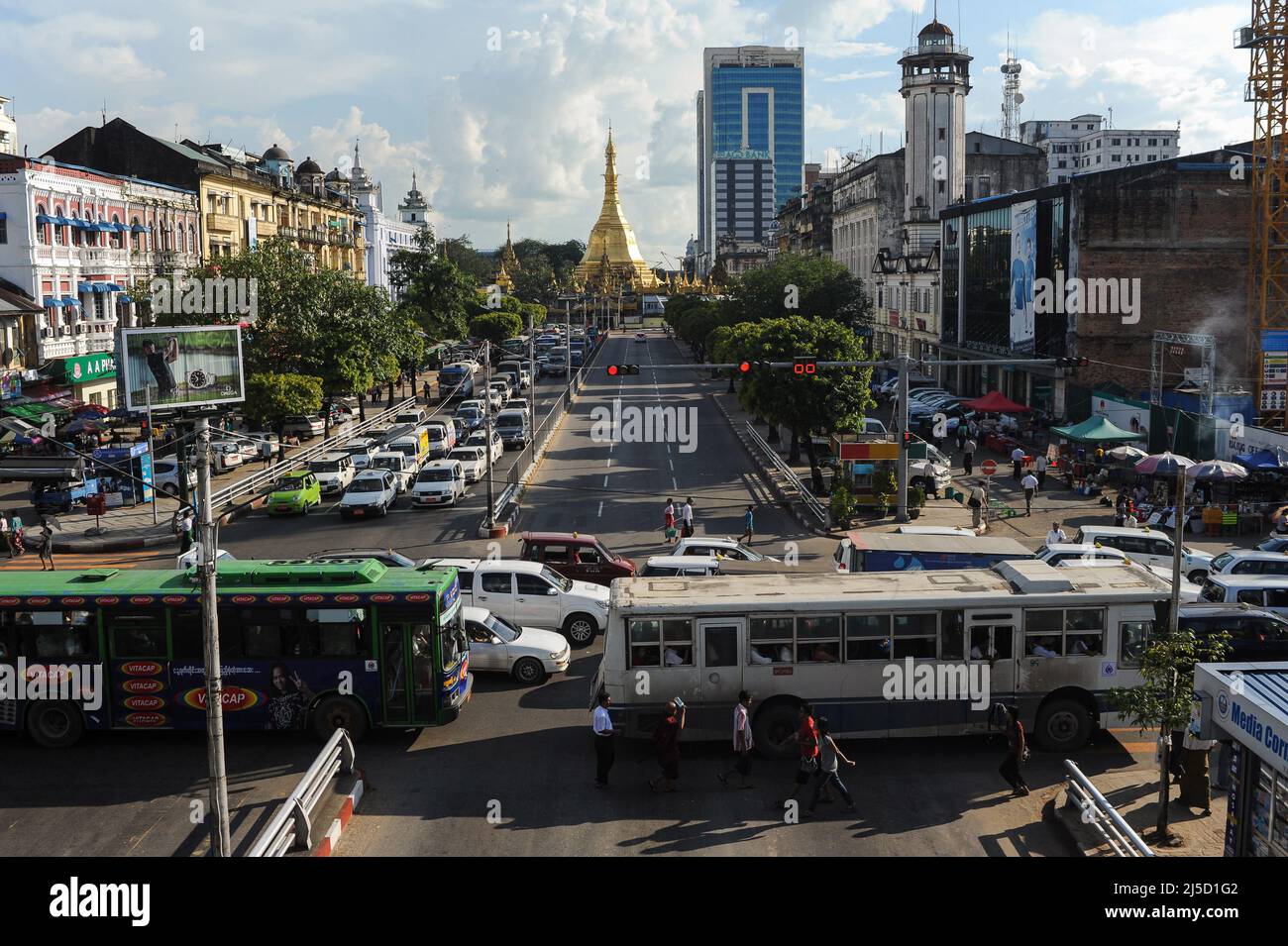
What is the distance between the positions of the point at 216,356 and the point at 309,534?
32.5ft

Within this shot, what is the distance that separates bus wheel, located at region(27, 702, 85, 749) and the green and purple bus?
28 millimetres

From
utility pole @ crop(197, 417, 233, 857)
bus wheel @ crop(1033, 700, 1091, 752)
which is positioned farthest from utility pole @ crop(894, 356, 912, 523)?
utility pole @ crop(197, 417, 233, 857)

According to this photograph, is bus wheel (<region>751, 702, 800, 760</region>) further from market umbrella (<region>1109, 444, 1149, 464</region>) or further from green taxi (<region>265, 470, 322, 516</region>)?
market umbrella (<region>1109, 444, 1149, 464</region>)

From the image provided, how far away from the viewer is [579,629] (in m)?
23.2

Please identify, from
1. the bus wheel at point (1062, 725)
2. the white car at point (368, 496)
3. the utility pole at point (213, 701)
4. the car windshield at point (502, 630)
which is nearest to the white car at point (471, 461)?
the white car at point (368, 496)

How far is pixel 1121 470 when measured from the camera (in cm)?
3962

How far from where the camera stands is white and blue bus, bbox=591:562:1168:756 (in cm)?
1702

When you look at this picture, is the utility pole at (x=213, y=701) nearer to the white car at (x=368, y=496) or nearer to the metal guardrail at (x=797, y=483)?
the white car at (x=368, y=496)

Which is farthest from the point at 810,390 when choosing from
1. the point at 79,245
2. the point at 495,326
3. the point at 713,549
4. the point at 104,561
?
the point at 495,326

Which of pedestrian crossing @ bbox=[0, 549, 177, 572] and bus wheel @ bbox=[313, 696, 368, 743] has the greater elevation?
bus wheel @ bbox=[313, 696, 368, 743]

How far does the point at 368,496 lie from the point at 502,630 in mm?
17223

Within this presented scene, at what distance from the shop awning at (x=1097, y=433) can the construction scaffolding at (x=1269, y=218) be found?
693 centimetres

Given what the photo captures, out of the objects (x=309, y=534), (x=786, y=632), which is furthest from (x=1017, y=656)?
(x=309, y=534)

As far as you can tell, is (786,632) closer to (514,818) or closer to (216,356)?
(514,818)
